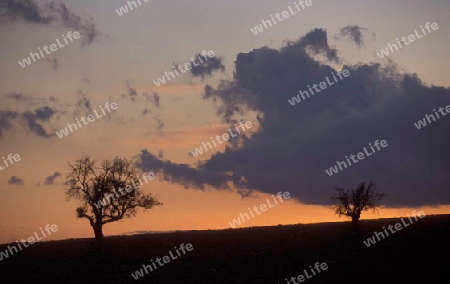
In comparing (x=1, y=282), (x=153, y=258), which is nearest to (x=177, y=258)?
(x=153, y=258)

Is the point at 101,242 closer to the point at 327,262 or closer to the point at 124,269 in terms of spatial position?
the point at 124,269

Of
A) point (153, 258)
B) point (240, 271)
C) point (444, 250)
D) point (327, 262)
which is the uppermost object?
point (153, 258)

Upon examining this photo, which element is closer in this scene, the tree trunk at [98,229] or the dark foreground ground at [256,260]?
the dark foreground ground at [256,260]

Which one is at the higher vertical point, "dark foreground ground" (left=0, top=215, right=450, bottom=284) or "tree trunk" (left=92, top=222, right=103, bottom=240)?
"tree trunk" (left=92, top=222, right=103, bottom=240)

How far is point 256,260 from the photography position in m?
51.5

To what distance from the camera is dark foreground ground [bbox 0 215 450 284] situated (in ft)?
151

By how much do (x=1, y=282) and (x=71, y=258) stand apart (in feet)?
30.6

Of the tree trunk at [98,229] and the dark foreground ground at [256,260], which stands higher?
the tree trunk at [98,229]

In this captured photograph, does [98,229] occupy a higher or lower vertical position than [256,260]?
higher

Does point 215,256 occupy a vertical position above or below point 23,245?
below

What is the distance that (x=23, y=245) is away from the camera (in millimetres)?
68688

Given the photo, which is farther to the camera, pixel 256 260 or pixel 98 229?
pixel 98 229

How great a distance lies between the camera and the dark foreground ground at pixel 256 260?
46156mm

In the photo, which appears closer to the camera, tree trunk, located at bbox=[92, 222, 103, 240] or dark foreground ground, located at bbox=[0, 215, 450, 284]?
A: dark foreground ground, located at bbox=[0, 215, 450, 284]
